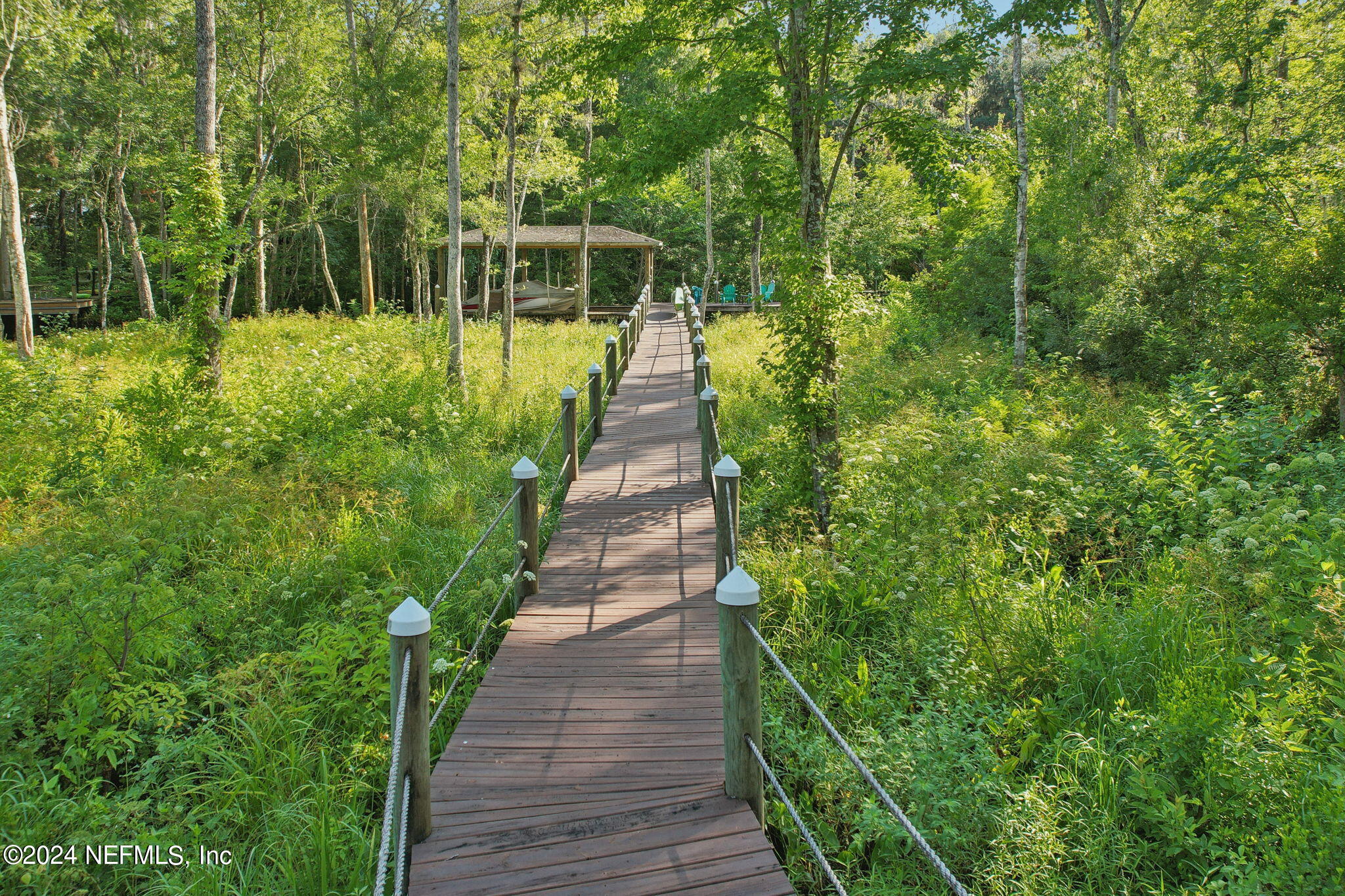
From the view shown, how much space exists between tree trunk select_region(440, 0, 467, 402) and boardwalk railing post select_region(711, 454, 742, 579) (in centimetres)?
811

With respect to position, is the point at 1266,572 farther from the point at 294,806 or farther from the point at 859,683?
the point at 294,806

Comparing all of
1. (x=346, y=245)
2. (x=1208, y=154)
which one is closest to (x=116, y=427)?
(x=1208, y=154)

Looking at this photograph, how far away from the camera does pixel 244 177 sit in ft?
101

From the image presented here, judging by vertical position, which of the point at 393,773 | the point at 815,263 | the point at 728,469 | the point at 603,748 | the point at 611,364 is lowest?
the point at 603,748

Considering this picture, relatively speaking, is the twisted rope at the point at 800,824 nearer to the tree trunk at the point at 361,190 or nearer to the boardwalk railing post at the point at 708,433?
the boardwalk railing post at the point at 708,433

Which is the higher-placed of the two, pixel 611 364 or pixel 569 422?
pixel 611 364

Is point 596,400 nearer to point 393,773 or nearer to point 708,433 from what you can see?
point 708,433

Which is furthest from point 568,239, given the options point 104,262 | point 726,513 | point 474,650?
point 474,650

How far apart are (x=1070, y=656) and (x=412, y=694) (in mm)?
3931

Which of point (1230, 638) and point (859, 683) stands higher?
point (1230, 638)

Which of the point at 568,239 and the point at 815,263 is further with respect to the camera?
the point at 568,239

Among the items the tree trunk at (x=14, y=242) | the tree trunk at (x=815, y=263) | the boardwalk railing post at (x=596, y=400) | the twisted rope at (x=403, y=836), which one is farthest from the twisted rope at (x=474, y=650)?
the tree trunk at (x=14, y=242)

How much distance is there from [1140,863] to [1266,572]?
8.04ft

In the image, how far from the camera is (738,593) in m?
3.54
